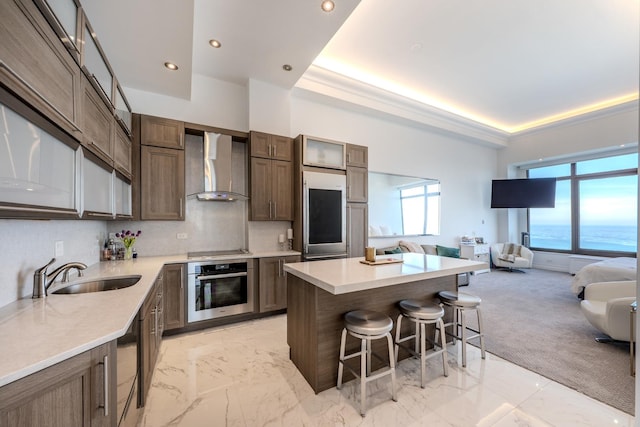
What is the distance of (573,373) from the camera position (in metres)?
2.21

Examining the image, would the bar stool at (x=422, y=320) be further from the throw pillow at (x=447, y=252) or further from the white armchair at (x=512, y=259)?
the white armchair at (x=512, y=259)

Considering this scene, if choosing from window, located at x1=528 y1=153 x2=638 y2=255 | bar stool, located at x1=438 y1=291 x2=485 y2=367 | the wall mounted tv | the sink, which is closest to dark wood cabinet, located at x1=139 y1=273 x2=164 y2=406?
the sink

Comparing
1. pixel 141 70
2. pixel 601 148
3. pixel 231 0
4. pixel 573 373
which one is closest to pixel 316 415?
pixel 573 373

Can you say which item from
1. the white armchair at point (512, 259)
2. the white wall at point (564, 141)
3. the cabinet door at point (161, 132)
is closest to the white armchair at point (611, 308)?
the white armchair at point (512, 259)

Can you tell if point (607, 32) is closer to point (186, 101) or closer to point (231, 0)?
point (231, 0)

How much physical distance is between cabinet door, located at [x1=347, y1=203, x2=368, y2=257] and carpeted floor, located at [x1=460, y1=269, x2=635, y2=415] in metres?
1.98

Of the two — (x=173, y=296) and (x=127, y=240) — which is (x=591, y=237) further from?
(x=127, y=240)

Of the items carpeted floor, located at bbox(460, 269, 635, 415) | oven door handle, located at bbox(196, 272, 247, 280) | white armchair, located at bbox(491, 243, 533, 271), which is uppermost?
oven door handle, located at bbox(196, 272, 247, 280)

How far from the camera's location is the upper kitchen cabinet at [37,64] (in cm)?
93

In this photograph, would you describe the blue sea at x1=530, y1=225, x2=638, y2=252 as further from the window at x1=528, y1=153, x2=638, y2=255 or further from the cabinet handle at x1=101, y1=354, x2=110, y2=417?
the cabinet handle at x1=101, y1=354, x2=110, y2=417

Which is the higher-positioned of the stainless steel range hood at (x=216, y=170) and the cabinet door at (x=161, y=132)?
the cabinet door at (x=161, y=132)

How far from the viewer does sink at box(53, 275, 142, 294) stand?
1803 millimetres

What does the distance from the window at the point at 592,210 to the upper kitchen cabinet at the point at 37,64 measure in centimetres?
923

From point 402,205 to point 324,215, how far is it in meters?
2.31
